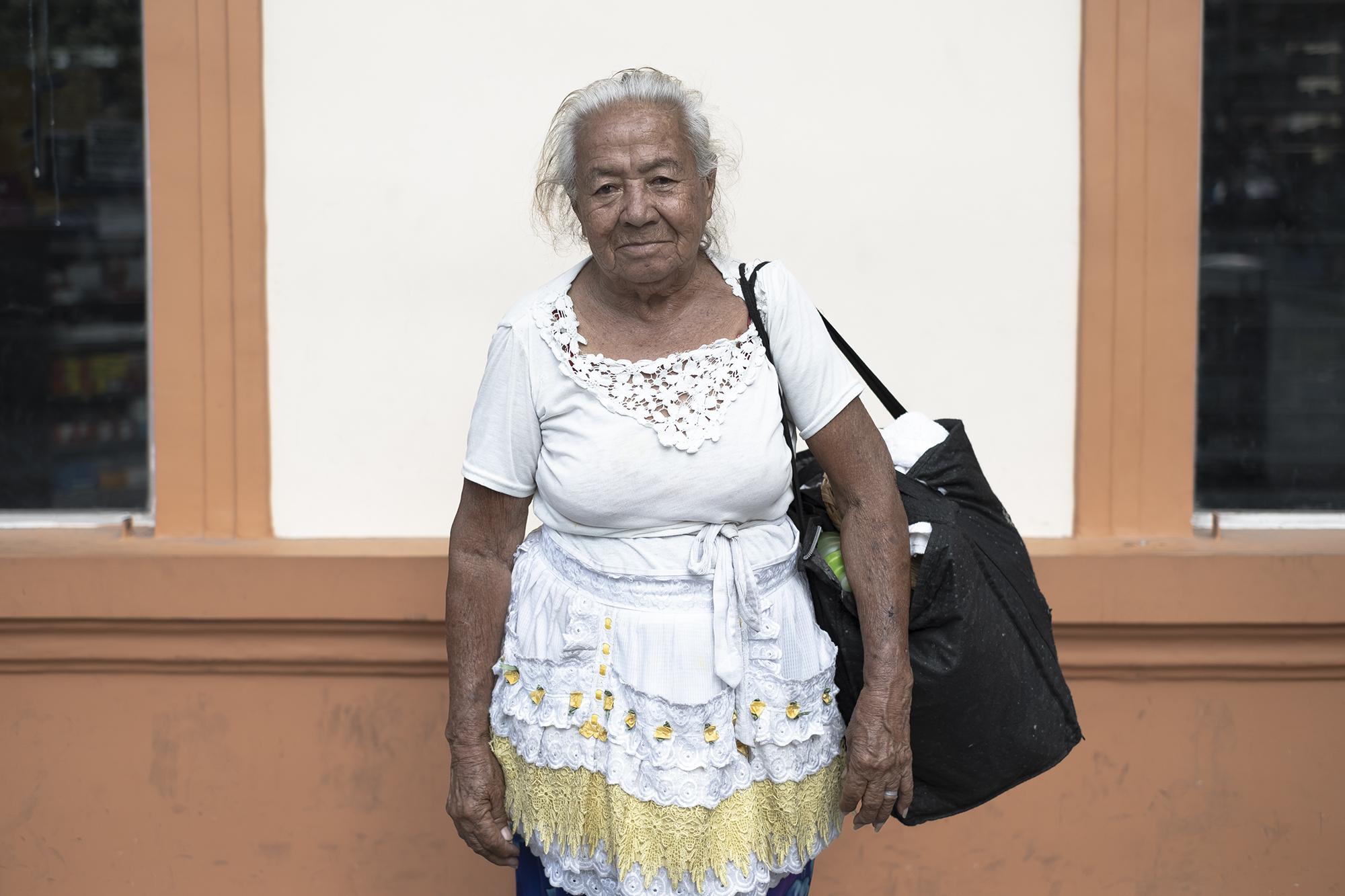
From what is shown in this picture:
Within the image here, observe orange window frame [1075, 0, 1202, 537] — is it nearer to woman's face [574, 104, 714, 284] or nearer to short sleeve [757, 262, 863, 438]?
short sleeve [757, 262, 863, 438]

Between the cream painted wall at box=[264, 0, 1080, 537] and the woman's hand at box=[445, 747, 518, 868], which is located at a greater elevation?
the cream painted wall at box=[264, 0, 1080, 537]

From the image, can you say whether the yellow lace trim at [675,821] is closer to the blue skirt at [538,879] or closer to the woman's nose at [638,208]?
the blue skirt at [538,879]

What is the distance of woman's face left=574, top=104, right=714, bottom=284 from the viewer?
Result: 187 centimetres

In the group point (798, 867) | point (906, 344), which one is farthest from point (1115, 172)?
point (798, 867)

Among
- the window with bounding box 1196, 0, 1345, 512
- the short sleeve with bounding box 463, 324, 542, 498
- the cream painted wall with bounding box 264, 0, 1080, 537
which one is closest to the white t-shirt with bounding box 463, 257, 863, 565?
the short sleeve with bounding box 463, 324, 542, 498

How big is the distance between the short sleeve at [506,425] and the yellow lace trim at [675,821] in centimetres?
46

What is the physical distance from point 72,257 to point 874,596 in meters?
2.23

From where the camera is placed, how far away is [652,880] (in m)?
1.89

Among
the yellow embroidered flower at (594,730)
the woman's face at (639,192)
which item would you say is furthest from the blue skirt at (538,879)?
the woman's face at (639,192)

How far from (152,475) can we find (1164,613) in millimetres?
2396

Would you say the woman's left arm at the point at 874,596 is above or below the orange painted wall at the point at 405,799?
above

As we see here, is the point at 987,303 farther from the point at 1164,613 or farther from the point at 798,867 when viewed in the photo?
the point at 798,867

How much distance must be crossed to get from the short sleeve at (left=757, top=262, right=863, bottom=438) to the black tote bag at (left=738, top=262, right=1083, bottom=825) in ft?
0.08

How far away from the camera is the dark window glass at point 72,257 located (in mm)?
3020
